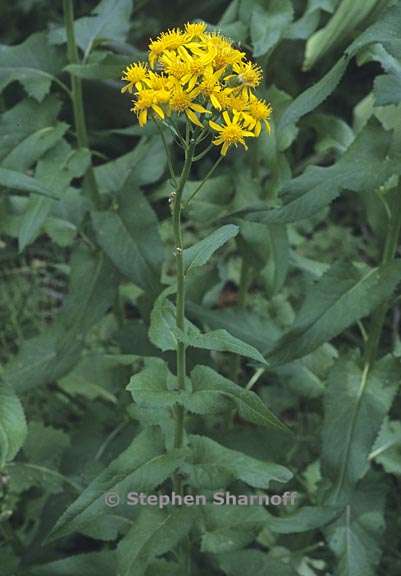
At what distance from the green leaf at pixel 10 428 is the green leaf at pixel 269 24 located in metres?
0.94

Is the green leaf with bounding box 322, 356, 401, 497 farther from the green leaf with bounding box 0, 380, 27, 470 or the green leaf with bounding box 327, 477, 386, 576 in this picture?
the green leaf with bounding box 0, 380, 27, 470

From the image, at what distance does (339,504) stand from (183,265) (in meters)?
0.71

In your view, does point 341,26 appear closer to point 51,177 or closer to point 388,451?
point 51,177

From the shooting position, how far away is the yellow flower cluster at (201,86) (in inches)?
57.2

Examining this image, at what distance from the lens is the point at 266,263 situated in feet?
7.29

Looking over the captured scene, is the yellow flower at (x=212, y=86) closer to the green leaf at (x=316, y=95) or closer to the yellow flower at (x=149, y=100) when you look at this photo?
the yellow flower at (x=149, y=100)

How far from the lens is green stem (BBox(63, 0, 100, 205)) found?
6.79ft

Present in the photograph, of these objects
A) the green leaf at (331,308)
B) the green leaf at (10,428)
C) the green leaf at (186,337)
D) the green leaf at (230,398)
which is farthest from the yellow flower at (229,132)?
the green leaf at (10,428)

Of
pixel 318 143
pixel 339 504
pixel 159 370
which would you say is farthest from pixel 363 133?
pixel 339 504

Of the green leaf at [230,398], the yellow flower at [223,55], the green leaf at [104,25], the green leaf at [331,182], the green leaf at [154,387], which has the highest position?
the yellow flower at [223,55]

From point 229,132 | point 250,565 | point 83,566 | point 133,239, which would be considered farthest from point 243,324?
point 229,132

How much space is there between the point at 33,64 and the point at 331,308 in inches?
36.6

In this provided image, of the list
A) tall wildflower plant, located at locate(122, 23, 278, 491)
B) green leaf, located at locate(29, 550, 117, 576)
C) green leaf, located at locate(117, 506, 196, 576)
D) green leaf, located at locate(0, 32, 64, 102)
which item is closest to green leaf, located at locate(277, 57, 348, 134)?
tall wildflower plant, located at locate(122, 23, 278, 491)

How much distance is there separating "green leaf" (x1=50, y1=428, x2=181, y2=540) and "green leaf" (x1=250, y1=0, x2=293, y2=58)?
949 millimetres
